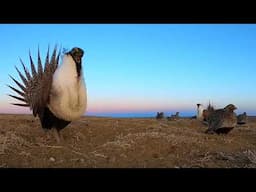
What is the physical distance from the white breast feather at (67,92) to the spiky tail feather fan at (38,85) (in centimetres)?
17

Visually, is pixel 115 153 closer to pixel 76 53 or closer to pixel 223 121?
pixel 76 53

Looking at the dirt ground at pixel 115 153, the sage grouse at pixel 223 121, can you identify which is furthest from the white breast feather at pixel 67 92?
the sage grouse at pixel 223 121

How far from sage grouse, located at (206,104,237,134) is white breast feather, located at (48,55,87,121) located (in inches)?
206

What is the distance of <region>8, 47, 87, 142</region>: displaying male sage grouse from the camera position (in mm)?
5914

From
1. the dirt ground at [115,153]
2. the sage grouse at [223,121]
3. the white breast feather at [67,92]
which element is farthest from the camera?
the sage grouse at [223,121]

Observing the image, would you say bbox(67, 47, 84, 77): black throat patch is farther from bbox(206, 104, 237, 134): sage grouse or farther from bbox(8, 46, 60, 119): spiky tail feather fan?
bbox(206, 104, 237, 134): sage grouse

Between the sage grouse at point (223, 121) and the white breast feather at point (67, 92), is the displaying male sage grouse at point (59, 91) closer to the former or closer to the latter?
the white breast feather at point (67, 92)

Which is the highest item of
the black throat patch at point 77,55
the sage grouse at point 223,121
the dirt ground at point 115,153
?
the black throat patch at point 77,55

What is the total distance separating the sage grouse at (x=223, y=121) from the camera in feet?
33.5

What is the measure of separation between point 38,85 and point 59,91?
0.68 metres

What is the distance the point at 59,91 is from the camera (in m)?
5.89

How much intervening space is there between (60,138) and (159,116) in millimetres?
16142
